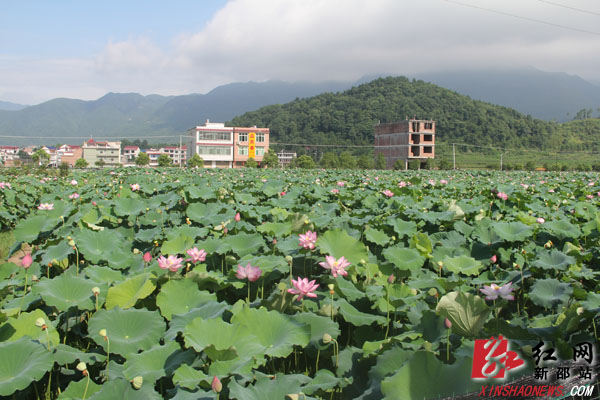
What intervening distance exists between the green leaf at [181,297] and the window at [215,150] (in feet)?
214

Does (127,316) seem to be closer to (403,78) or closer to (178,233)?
(178,233)

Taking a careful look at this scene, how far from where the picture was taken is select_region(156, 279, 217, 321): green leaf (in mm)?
1815

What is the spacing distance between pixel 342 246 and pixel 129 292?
112cm

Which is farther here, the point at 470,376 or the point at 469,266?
the point at 469,266

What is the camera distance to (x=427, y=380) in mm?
1144

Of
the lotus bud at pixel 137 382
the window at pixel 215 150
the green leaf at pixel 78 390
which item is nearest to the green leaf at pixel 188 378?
the lotus bud at pixel 137 382

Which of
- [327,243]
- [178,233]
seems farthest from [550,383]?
[178,233]

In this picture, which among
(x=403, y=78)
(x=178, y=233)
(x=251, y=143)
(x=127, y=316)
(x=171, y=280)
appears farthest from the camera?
(x=403, y=78)

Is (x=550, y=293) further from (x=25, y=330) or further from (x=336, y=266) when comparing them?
(x=25, y=330)

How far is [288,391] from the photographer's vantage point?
1.18 meters

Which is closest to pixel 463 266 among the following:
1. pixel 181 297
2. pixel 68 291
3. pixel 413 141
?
pixel 181 297

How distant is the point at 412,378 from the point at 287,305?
71cm

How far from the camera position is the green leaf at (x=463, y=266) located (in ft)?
7.25

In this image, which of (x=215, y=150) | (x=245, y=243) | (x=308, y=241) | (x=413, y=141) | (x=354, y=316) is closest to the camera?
(x=354, y=316)
